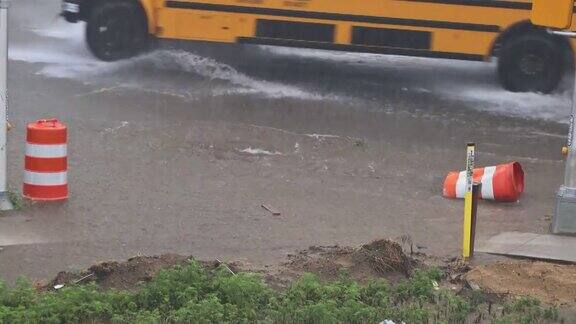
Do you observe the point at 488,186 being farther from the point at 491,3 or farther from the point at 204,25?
the point at 204,25

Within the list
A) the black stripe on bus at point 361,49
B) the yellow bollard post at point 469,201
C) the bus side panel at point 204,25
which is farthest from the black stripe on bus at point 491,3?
the yellow bollard post at point 469,201

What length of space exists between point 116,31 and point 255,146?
453cm

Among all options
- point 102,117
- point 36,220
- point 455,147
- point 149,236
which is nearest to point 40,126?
point 36,220

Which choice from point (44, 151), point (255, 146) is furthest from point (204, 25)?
point (44, 151)

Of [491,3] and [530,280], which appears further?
[491,3]

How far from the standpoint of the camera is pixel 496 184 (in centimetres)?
1083

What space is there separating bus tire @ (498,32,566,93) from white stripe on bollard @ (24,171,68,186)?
7.49 metres

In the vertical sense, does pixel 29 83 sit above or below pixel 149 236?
above

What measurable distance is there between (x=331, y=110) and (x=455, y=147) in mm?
2062

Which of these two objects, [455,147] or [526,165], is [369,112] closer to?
[455,147]

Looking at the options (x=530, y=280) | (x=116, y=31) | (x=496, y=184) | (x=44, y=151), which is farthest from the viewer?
(x=116, y=31)

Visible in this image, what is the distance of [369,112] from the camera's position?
14.8 meters

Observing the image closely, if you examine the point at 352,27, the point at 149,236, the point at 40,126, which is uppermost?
the point at 352,27

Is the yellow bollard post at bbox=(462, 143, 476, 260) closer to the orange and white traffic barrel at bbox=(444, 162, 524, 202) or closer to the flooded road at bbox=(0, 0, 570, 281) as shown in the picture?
the flooded road at bbox=(0, 0, 570, 281)
